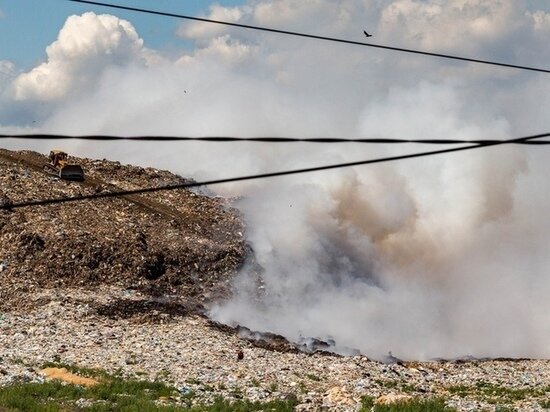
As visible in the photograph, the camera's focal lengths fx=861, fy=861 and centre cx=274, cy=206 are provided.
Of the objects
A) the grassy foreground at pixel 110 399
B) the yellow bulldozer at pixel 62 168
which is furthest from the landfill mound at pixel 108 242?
the grassy foreground at pixel 110 399

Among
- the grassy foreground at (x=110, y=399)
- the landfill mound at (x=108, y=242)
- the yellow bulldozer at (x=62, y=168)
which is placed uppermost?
the yellow bulldozer at (x=62, y=168)

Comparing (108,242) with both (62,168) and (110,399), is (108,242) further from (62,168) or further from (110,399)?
(110,399)

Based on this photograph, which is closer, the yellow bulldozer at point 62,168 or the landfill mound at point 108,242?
the landfill mound at point 108,242

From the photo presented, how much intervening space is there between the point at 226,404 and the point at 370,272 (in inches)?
956

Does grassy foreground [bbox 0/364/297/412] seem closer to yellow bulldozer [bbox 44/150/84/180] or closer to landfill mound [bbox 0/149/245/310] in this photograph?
landfill mound [bbox 0/149/245/310]

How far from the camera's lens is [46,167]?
43.8 meters

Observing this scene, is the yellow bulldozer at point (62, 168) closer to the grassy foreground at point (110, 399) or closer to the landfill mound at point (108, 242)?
the landfill mound at point (108, 242)

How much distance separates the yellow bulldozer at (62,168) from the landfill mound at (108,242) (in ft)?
1.70

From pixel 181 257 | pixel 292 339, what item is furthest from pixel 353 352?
pixel 181 257

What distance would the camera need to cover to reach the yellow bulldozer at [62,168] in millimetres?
41844

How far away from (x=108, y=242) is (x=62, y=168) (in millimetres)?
7848

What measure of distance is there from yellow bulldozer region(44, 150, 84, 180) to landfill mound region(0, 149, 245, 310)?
0.52 m

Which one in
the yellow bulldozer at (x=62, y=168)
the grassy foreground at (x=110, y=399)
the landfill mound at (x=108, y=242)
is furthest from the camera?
the yellow bulldozer at (x=62, y=168)

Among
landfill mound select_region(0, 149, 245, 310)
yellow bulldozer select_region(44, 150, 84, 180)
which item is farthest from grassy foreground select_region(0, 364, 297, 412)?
yellow bulldozer select_region(44, 150, 84, 180)
